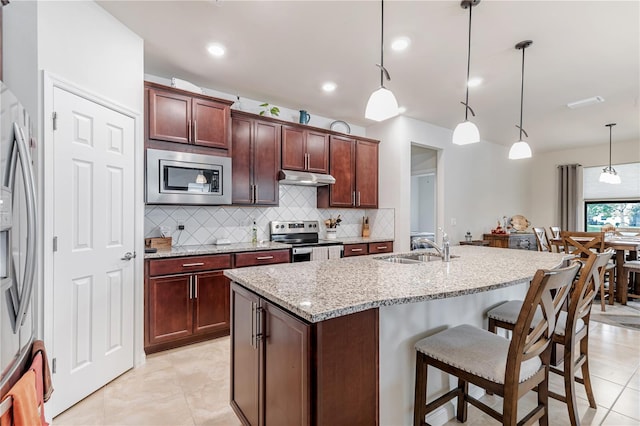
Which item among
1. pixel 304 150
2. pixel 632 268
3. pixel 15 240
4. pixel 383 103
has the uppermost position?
pixel 304 150

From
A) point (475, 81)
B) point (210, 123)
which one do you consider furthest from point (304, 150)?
point (475, 81)

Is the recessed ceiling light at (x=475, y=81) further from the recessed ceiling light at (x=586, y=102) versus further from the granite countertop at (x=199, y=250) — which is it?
the granite countertop at (x=199, y=250)

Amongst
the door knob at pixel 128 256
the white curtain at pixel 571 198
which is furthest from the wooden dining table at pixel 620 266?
the door knob at pixel 128 256

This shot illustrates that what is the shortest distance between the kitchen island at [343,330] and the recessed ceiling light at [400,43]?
1834 millimetres

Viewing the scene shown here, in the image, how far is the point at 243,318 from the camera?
1681 mm

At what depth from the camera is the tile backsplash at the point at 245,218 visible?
10.6ft

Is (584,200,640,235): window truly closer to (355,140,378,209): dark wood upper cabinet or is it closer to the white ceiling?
the white ceiling

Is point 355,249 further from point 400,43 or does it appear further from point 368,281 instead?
point 368,281

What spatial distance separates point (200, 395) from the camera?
2102 millimetres

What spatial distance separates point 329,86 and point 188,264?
95.2 inches

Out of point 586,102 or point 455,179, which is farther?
point 455,179

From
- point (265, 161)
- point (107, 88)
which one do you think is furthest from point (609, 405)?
point (107, 88)

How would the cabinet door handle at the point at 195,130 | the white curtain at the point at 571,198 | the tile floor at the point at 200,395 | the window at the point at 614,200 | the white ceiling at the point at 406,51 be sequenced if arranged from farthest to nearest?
the white curtain at the point at 571,198, the window at the point at 614,200, the cabinet door handle at the point at 195,130, the white ceiling at the point at 406,51, the tile floor at the point at 200,395

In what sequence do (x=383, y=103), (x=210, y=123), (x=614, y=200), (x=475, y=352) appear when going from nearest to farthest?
(x=475, y=352) < (x=383, y=103) < (x=210, y=123) < (x=614, y=200)
